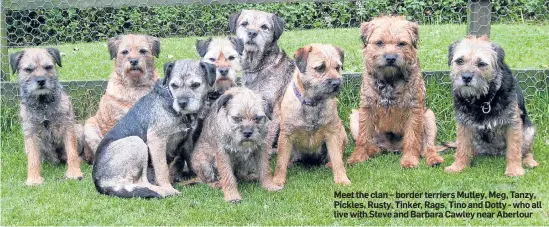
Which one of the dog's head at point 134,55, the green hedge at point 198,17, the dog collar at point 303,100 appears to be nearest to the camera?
the dog collar at point 303,100

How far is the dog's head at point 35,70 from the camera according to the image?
23.0ft

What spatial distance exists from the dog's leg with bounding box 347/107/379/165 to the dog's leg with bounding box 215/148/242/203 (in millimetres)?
1497

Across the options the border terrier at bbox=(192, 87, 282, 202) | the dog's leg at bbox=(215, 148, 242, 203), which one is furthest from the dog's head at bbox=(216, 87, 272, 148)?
the dog's leg at bbox=(215, 148, 242, 203)

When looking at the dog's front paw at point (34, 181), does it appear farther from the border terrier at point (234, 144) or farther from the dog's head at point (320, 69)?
the dog's head at point (320, 69)

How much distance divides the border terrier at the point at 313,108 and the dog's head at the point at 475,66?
3.43ft

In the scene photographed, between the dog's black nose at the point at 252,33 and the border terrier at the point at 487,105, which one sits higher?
the dog's black nose at the point at 252,33

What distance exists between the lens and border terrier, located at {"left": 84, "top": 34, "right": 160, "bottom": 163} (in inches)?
288

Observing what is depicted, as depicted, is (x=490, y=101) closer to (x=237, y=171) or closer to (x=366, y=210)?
(x=366, y=210)

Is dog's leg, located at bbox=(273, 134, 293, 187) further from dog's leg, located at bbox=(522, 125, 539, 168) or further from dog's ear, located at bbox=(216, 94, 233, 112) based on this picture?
dog's leg, located at bbox=(522, 125, 539, 168)

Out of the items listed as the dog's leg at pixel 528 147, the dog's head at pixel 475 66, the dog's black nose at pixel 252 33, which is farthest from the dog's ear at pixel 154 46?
the dog's leg at pixel 528 147

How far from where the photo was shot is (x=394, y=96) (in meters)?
7.15

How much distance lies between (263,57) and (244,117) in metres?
1.51

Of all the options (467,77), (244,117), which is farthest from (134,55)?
(467,77)

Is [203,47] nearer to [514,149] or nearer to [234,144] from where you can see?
[234,144]
